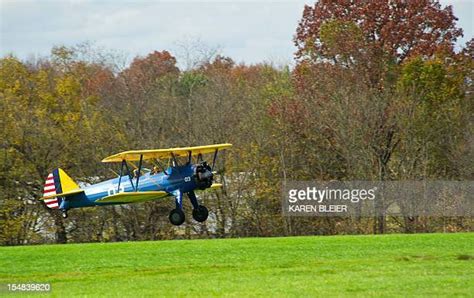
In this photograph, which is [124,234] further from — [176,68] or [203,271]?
[176,68]

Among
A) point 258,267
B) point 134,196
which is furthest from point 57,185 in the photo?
point 258,267

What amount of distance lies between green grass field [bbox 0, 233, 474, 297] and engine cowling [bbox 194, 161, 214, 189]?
2.36 metres

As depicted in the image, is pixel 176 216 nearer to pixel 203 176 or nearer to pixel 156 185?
pixel 156 185

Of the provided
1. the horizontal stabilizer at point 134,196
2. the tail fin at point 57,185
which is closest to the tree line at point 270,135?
the tail fin at point 57,185

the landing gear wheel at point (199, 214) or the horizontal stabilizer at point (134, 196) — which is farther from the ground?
the horizontal stabilizer at point (134, 196)

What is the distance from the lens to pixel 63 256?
27141 millimetres

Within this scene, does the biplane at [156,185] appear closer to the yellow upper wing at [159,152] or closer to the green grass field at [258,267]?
the yellow upper wing at [159,152]

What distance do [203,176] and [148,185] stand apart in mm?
2027

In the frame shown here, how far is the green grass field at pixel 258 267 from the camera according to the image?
64.3ft

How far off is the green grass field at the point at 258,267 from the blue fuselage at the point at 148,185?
2550 millimetres

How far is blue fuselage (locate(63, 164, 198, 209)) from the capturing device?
32.0 metres

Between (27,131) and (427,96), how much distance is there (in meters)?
17.4

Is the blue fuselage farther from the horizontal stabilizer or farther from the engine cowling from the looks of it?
the horizontal stabilizer

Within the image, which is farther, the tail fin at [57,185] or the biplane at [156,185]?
the tail fin at [57,185]
